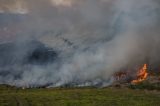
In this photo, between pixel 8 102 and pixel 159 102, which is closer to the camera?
pixel 8 102

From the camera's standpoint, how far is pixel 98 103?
603 ft

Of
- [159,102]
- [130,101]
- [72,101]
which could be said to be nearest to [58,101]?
[72,101]

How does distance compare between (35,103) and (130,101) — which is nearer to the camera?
(35,103)

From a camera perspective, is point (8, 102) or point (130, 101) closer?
point (8, 102)

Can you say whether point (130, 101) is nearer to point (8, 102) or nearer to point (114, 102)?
point (114, 102)

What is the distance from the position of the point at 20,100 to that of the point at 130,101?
64.0 meters

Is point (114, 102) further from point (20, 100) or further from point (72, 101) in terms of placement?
point (20, 100)

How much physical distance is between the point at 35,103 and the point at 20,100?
10901 millimetres

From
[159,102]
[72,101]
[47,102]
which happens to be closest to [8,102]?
[47,102]

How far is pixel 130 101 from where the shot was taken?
633 ft

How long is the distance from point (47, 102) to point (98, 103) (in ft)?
94.2

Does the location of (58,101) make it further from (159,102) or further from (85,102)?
(159,102)

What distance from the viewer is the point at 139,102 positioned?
623 feet

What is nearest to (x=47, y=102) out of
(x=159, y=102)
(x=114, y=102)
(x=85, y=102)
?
(x=85, y=102)
